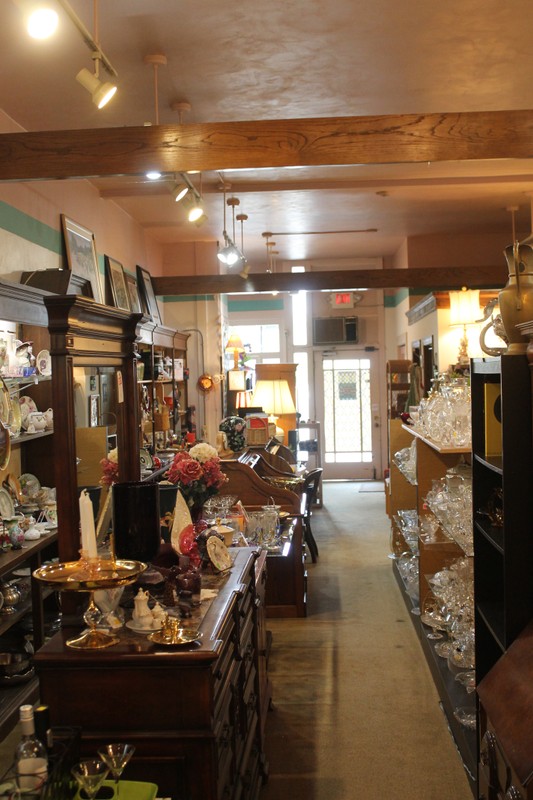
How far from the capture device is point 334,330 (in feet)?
43.1

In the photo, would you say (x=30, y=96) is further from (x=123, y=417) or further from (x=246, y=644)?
(x=246, y=644)

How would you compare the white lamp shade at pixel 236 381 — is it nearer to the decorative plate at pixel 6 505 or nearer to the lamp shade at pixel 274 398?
the lamp shade at pixel 274 398

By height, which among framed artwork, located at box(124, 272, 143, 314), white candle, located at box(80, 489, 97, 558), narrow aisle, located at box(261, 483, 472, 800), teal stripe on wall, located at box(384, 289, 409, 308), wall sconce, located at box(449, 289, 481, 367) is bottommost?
narrow aisle, located at box(261, 483, 472, 800)

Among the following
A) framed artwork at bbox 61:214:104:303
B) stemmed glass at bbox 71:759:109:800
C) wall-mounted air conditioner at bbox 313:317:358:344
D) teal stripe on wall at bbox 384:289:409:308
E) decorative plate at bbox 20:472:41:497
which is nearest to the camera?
stemmed glass at bbox 71:759:109:800

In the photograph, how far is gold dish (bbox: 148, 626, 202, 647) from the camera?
86.3 inches

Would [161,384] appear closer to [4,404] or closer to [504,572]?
[4,404]

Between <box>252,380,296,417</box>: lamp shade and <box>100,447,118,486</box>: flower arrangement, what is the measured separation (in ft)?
16.4

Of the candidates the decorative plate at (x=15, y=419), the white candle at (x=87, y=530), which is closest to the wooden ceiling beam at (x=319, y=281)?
the decorative plate at (x=15, y=419)

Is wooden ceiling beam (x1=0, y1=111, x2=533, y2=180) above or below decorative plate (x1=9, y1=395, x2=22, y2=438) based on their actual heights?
→ above

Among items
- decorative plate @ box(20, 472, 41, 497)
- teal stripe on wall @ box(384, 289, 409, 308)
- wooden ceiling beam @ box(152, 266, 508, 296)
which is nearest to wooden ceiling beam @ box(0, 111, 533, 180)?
decorative plate @ box(20, 472, 41, 497)

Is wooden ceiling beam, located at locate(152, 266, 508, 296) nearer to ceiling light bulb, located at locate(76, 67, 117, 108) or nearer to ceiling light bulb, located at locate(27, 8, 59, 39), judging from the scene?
ceiling light bulb, located at locate(76, 67, 117, 108)

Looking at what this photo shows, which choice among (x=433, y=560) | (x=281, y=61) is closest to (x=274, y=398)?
(x=433, y=560)

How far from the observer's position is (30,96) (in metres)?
4.88

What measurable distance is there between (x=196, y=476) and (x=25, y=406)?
233 cm
